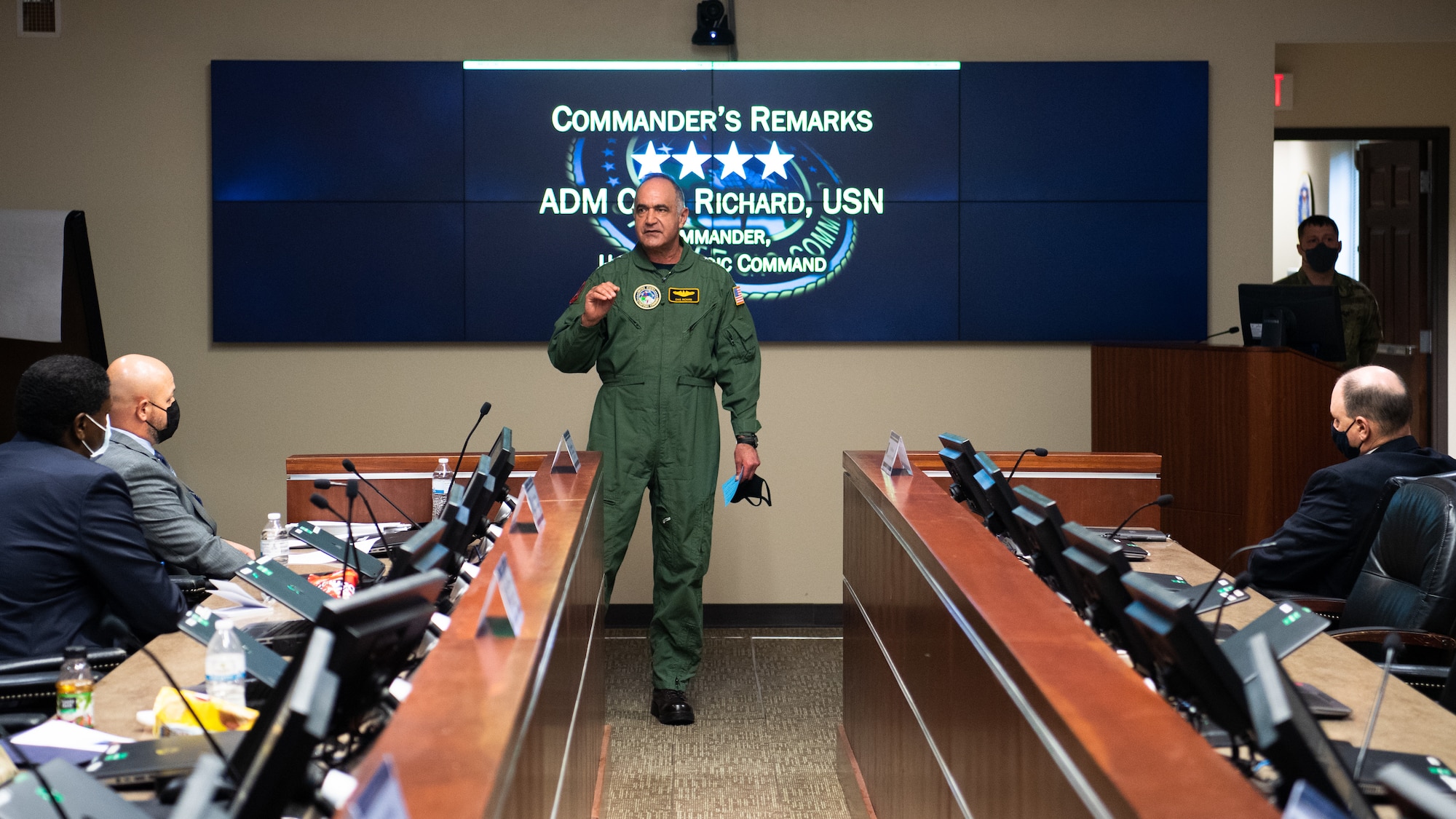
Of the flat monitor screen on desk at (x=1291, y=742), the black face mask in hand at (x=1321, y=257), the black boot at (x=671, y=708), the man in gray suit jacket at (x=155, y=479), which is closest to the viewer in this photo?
the flat monitor screen on desk at (x=1291, y=742)

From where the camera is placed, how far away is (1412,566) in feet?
9.05

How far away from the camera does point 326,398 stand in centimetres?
501

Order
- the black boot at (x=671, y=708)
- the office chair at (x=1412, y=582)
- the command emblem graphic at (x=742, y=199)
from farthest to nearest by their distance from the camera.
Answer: the command emblem graphic at (x=742, y=199)
the black boot at (x=671, y=708)
the office chair at (x=1412, y=582)

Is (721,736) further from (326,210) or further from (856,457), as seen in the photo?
(326,210)

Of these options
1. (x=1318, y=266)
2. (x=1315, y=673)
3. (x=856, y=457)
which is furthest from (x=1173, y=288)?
(x=1315, y=673)

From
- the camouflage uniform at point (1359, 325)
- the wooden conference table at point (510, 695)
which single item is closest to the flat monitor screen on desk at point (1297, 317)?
the camouflage uniform at point (1359, 325)

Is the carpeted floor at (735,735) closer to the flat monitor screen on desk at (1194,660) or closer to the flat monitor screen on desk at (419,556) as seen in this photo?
the flat monitor screen on desk at (419,556)

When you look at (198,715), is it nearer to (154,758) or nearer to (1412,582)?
(154,758)

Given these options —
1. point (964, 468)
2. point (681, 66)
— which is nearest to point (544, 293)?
point (681, 66)

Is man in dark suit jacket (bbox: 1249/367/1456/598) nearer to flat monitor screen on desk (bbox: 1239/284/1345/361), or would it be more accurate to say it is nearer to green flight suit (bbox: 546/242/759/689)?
flat monitor screen on desk (bbox: 1239/284/1345/361)

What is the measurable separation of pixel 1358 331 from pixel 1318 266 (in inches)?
14.2

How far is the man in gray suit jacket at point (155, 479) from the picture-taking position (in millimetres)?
3033

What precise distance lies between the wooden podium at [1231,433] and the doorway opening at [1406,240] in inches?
99.4

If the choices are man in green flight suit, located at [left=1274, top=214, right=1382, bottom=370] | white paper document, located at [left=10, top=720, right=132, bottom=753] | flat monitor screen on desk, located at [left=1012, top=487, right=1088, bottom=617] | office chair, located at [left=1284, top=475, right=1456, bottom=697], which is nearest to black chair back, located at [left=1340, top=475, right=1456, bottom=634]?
office chair, located at [left=1284, top=475, right=1456, bottom=697]
